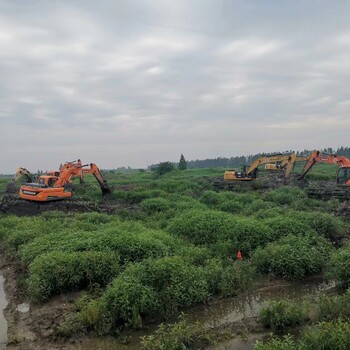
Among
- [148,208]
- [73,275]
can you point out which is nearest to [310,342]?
[73,275]

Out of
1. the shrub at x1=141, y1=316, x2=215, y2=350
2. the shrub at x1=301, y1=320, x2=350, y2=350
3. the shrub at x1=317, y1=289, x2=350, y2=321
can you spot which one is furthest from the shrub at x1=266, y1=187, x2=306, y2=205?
the shrub at x1=301, y1=320, x2=350, y2=350

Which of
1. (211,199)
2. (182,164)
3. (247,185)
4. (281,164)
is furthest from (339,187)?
(182,164)

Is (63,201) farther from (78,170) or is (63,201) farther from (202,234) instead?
(202,234)

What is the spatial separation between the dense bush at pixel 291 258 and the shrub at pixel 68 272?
149 inches

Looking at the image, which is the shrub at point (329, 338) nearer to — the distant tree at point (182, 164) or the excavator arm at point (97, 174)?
the excavator arm at point (97, 174)

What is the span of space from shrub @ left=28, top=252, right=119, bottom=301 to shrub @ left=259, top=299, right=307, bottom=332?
371cm

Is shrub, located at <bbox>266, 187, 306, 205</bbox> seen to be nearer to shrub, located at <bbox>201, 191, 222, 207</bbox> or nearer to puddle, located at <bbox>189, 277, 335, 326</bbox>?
shrub, located at <bbox>201, 191, 222, 207</bbox>

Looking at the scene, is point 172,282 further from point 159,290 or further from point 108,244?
point 108,244

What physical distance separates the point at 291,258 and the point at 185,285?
9.91ft

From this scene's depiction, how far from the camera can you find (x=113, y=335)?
679cm

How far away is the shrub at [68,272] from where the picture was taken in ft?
27.4

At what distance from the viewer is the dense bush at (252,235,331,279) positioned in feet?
30.0

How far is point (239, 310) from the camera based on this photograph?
25.4ft

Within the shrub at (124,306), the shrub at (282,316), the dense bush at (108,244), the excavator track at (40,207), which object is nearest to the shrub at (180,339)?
the shrub at (124,306)
